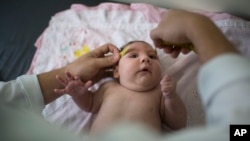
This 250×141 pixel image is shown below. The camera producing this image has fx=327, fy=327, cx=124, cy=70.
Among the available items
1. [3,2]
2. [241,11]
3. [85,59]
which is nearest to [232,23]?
[241,11]

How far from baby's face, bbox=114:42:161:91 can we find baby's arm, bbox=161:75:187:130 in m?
0.08

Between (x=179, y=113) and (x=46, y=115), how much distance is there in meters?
0.47

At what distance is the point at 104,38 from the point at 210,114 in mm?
960

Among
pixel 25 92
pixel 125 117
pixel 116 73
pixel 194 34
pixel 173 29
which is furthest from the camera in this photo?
pixel 116 73

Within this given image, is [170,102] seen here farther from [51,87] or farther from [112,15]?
[112,15]

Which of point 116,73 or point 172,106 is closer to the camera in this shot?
point 172,106

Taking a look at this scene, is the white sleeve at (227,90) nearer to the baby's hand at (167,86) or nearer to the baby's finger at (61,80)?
Answer: the baby's hand at (167,86)

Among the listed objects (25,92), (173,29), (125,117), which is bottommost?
(125,117)

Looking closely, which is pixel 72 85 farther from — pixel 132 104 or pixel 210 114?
pixel 210 114

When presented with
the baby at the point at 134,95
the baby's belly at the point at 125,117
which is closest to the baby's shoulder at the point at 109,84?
the baby at the point at 134,95

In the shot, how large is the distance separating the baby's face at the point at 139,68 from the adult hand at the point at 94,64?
4cm

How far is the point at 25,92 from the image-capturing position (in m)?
0.93

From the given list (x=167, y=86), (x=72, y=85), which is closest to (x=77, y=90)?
(x=72, y=85)

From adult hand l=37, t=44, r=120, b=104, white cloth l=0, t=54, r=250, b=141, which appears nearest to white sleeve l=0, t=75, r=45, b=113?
adult hand l=37, t=44, r=120, b=104
